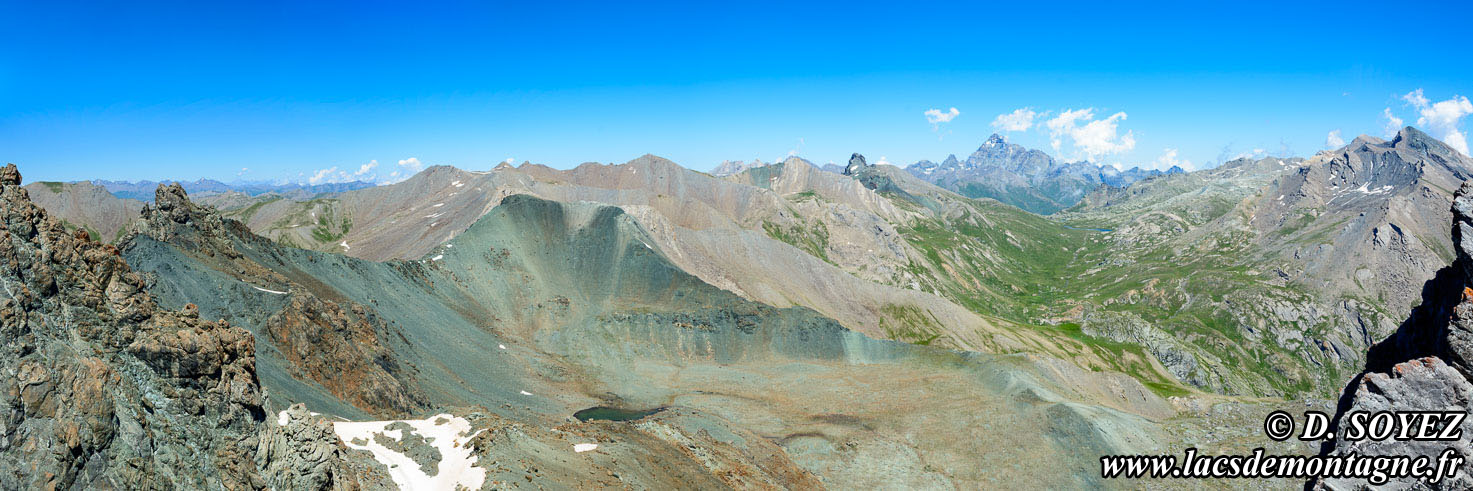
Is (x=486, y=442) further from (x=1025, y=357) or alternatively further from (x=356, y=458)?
(x=1025, y=357)

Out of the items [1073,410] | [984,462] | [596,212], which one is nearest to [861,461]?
[984,462]

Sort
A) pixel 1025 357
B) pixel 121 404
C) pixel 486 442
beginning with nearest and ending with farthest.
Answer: pixel 121 404, pixel 486 442, pixel 1025 357

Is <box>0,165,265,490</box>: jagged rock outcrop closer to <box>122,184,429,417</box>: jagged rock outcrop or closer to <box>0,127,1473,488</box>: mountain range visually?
<box>0,127,1473,488</box>: mountain range

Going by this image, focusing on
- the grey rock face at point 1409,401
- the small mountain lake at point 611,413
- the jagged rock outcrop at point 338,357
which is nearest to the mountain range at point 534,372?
the grey rock face at point 1409,401

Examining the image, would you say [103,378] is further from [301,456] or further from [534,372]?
[534,372]

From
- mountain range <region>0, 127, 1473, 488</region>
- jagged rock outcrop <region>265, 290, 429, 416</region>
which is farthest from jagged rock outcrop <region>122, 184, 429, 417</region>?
mountain range <region>0, 127, 1473, 488</region>

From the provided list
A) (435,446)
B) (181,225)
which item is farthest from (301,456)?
(181,225)

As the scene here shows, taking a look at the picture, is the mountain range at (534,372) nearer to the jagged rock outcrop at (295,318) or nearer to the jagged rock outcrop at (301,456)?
the jagged rock outcrop at (301,456)
